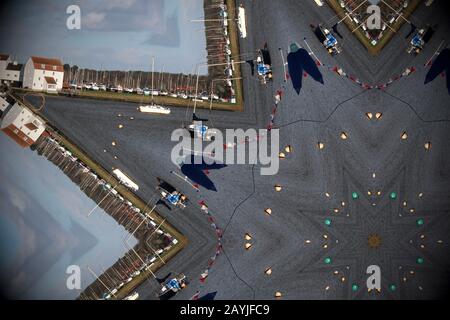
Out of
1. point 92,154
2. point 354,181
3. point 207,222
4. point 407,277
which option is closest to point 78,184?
point 92,154

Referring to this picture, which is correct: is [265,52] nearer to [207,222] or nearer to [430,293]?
[207,222]

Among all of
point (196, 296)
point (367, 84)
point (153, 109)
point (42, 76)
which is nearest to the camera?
point (42, 76)

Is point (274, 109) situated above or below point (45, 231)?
above

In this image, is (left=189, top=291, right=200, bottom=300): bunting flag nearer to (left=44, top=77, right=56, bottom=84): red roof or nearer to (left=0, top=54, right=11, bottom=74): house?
(left=44, top=77, right=56, bottom=84): red roof

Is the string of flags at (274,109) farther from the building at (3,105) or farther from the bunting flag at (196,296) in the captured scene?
the building at (3,105)

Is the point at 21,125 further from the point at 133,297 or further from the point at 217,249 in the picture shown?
the point at 217,249

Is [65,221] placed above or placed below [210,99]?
below

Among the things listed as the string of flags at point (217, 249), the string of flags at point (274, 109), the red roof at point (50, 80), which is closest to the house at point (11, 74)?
the red roof at point (50, 80)

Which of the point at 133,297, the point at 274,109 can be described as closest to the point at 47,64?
the point at 274,109
